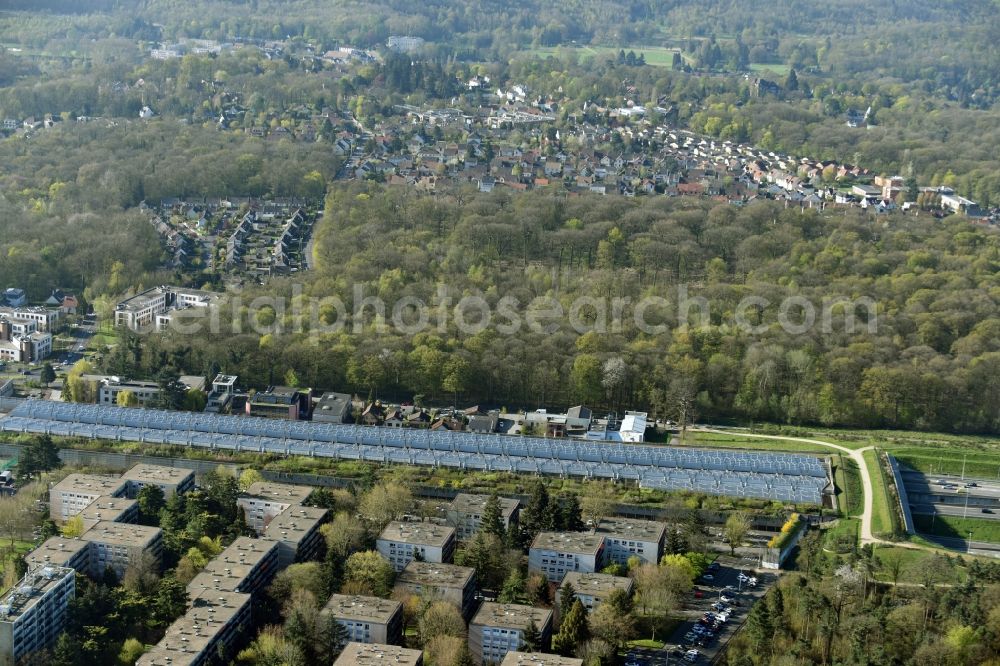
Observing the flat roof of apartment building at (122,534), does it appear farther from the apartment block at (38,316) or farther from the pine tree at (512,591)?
the apartment block at (38,316)

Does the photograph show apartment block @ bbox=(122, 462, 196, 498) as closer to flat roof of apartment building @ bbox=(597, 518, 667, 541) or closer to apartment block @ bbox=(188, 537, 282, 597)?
apartment block @ bbox=(188, 537, 282, 597)

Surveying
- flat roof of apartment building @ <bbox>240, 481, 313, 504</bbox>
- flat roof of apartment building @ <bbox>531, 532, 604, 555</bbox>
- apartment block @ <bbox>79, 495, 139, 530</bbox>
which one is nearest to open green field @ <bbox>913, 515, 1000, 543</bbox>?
flat roof of apartment building @ <bbox>531, 532, 604, 555</bbox>

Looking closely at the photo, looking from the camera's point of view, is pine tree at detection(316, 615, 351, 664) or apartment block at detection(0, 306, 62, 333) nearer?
pine tree at detection(316, 615, 351, 664)

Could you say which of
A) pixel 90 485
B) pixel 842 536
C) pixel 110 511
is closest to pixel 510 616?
pixel 842 536

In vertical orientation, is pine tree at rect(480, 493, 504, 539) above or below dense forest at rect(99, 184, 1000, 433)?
below

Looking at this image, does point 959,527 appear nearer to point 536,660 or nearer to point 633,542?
point 633,542

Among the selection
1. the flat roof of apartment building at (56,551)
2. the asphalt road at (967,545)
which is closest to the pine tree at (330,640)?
the flat roof of apartment building at (56,551)
